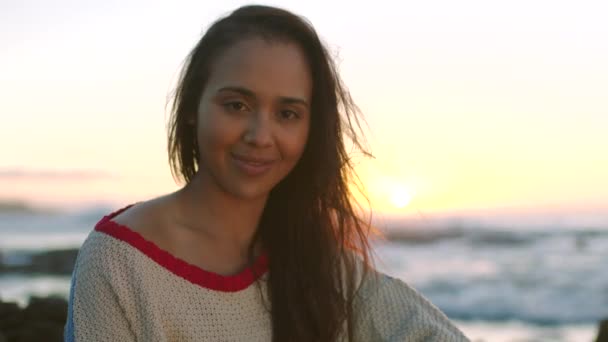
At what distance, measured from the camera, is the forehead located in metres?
3.16

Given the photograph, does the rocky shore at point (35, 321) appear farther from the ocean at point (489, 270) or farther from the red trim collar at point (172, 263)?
the ocean at point (489, 270)

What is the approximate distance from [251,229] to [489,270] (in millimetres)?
14261

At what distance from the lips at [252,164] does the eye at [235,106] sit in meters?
0.15

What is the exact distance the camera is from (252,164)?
3.23m

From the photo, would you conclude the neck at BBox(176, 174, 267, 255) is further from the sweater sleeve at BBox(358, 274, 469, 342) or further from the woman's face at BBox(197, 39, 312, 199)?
the sweater sleeve at BBox(358, 274, 469, 342)

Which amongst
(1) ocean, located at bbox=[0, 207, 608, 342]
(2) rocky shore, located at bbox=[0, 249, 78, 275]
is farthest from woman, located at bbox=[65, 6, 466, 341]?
(2) rocky shore, located at bbox=[0, 249, 78, 275]

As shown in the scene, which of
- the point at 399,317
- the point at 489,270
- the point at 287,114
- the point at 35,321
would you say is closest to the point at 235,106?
the point at 287,114

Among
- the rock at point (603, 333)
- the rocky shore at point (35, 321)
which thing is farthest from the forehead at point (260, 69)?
the rock at point (603, 333)

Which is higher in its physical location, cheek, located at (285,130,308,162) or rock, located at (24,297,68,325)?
cheek, located at (285,130,308,162)

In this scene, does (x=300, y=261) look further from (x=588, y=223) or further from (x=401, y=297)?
(x=588, y=223)

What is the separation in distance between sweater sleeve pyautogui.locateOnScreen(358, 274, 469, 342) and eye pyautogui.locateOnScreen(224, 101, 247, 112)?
0.88 meters

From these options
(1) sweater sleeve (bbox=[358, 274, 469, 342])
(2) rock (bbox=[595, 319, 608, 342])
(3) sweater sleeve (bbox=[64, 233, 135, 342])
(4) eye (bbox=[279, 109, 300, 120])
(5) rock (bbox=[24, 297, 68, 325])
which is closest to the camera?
(3) sweater sleeve (bbox=[64, 233, 135, 342])

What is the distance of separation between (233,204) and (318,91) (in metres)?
0.48

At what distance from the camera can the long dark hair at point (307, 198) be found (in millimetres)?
3334
